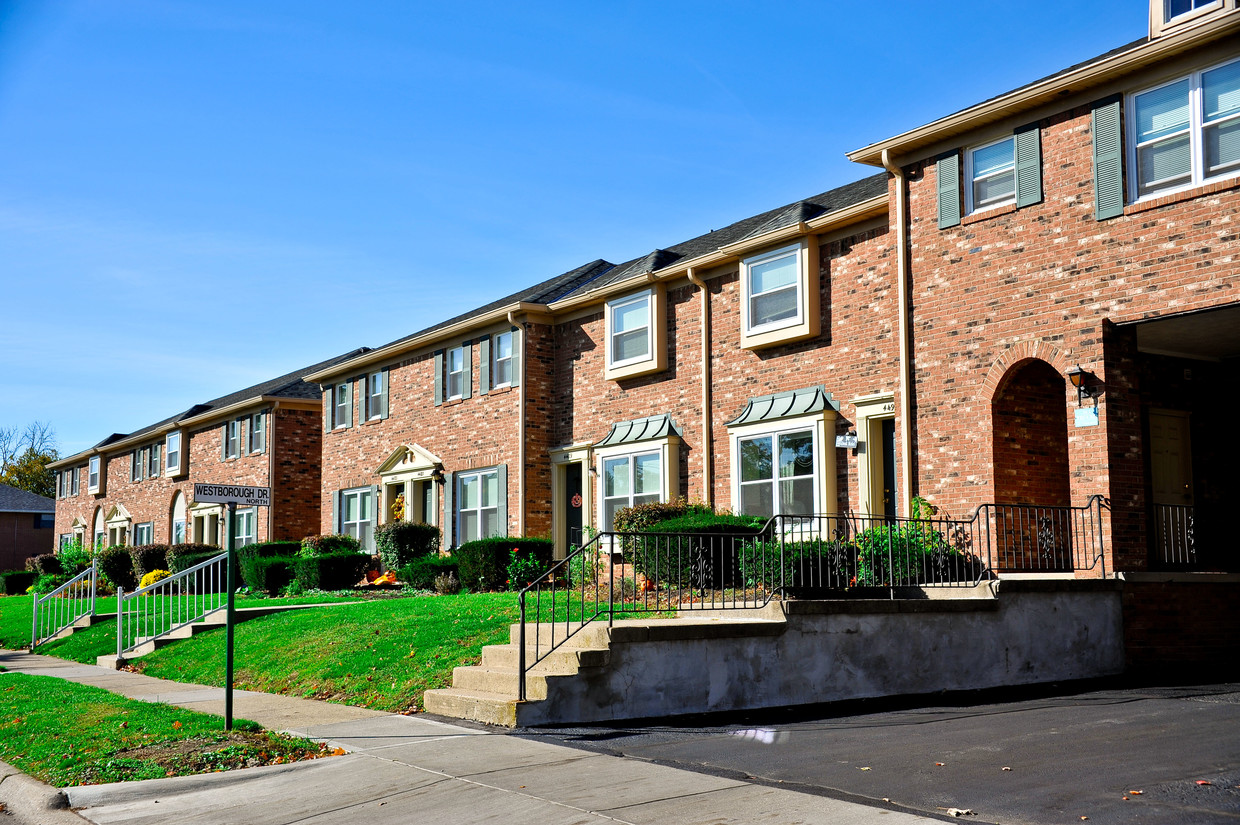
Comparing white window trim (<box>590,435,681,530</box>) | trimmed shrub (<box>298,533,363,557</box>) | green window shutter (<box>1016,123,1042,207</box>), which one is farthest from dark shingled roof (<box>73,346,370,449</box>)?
green window shutter (<box>1016,123,1042,207</box>)

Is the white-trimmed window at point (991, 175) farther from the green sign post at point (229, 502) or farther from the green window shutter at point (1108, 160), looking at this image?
the green sign post at point (229, 502)

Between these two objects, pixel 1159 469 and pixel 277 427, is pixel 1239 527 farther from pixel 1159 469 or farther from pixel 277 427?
pixel 277 427

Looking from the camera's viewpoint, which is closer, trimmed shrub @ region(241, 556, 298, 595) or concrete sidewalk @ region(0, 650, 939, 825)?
concrete sidewalk @ region(0, 650, 939, 825)

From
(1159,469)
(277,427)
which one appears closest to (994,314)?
(1159,469)

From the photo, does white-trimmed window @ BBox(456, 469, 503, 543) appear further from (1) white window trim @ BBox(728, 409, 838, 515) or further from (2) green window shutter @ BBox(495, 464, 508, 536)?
(1) white window trim @ BBox(728, 409, 838, 515)

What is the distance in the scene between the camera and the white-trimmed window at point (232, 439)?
36.8 meters

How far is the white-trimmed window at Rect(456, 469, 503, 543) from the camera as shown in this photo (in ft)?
78.4

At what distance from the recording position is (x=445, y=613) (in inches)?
588

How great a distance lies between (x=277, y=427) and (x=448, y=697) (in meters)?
25.6

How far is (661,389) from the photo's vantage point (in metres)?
20.7

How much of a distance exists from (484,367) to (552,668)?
49.3 feet

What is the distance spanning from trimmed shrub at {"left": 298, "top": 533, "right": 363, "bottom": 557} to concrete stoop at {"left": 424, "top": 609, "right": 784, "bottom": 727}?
16.7m

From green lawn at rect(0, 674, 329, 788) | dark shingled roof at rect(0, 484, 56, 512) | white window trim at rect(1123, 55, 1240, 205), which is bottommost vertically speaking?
green lawn at rect(0, 674, 329, 788)

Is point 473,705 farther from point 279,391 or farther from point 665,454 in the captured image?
point 279,391
